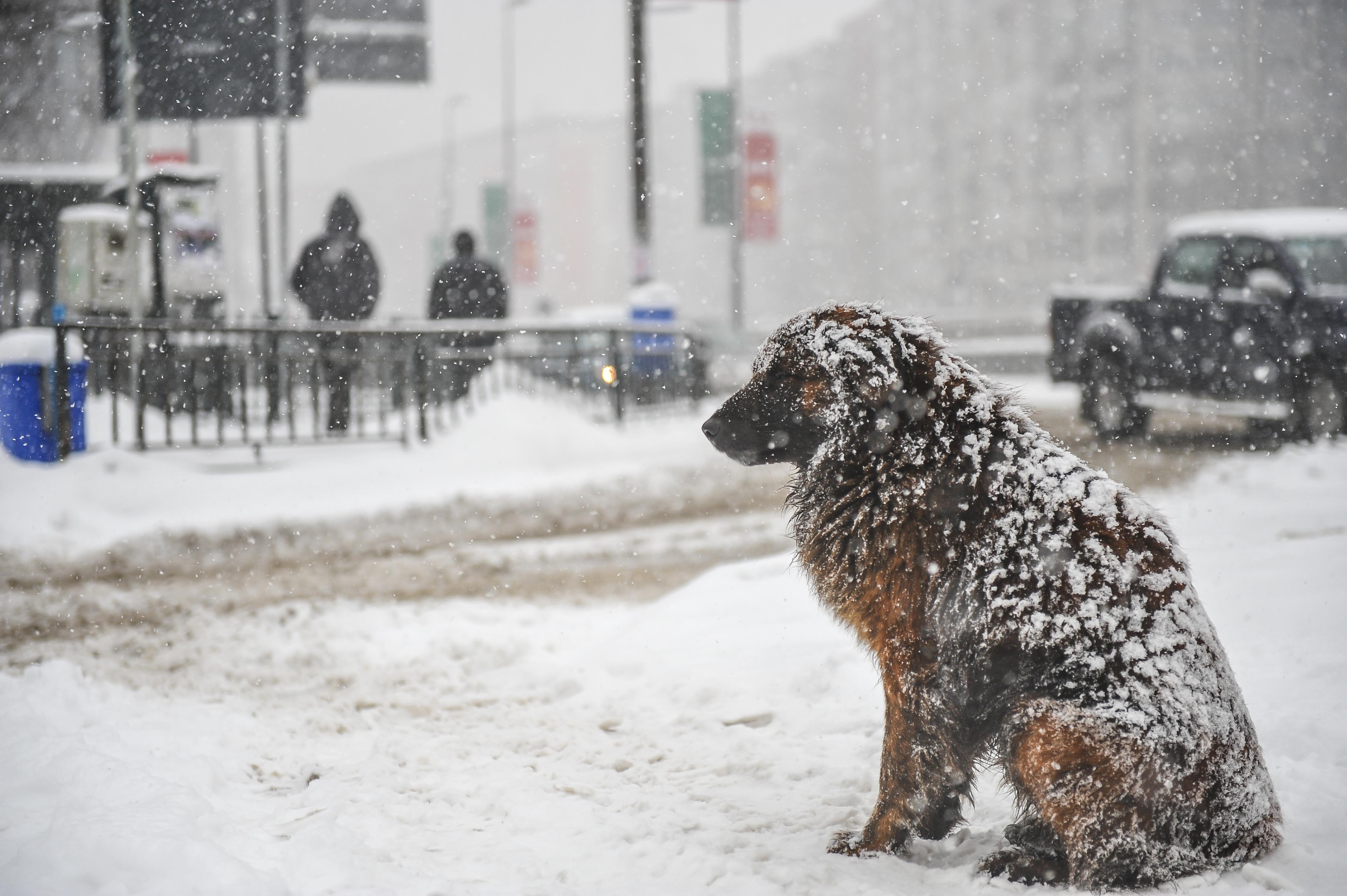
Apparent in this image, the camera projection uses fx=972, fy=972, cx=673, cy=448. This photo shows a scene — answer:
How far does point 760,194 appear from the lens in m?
28.0

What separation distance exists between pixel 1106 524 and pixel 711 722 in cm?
215

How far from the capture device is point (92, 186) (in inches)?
734

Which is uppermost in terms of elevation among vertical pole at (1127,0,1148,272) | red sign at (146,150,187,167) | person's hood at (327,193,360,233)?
vertical pole at (1127,0,1148,272)

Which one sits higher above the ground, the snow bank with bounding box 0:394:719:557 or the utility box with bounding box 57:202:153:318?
the utility box with bounding box 57:202:153:318

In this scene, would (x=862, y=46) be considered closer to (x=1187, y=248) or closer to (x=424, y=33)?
(x=424, y=33)

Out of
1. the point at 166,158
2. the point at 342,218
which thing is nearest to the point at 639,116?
the point at 342,218

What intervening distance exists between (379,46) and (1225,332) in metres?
15.3

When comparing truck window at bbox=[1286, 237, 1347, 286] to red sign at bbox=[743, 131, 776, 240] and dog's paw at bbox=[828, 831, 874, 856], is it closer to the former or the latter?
dog's paw at bbox=[828, 831, 874, 856]

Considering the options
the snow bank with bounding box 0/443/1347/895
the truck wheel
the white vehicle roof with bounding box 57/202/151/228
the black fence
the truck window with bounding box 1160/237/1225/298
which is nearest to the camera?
the snow bank with bounding box 0/443/1347/895

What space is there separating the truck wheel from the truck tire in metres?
1.74

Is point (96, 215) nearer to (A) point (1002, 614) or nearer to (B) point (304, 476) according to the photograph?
(B) point (304, 476)

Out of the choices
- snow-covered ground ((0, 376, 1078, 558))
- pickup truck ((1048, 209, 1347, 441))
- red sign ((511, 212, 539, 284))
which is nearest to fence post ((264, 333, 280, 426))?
snow-covered ground ((0, 376, 1078, 558))

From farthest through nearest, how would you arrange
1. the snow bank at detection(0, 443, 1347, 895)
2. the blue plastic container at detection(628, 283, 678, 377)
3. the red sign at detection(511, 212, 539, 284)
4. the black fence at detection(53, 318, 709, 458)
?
the red sign at detection(511, 212, 539, 284)
the blue plastic container at detection(628, 283, 678, 377)
the black fence at detection(53, 318, 709, 458)
the snow bank at detection(0, 443, 1347, 895)

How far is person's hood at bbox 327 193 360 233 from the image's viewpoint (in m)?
12.3
